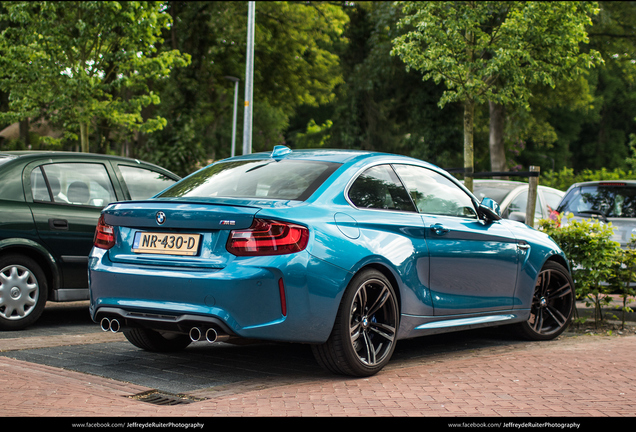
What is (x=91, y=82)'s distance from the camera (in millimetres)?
15344

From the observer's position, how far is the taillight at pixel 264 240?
15.8 ft

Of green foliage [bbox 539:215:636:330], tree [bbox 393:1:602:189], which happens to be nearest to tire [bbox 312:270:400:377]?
green foliage [bbox 539:215:636:330]

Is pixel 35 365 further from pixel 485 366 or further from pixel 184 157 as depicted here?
pixel 184 157

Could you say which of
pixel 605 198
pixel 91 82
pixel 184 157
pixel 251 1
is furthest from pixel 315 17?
pixel 605 198

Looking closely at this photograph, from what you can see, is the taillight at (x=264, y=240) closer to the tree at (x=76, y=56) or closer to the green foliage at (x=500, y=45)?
the green foliage at (x=500, y=45)

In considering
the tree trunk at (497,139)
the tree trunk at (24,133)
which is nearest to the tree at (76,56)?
the tree trunk at (24,133)

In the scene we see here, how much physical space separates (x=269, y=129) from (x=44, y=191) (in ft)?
157

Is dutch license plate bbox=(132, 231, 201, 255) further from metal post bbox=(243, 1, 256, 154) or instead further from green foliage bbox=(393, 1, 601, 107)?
metal post bbox=(243, 1, 256, 154)

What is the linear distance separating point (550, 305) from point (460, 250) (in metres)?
1.92

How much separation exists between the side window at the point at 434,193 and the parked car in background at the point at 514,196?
5750 millimetres

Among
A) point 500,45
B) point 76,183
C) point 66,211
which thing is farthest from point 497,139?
point 66,211

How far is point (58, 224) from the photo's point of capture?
7664 millimetres

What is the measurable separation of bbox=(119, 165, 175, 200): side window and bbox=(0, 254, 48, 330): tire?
1383 millimetres

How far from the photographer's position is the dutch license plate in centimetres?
496
